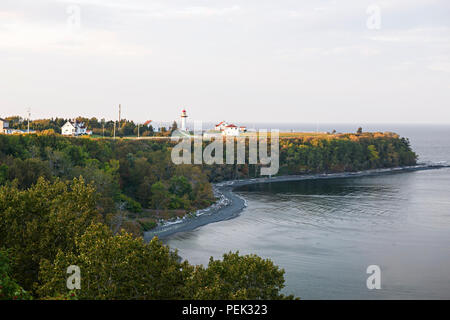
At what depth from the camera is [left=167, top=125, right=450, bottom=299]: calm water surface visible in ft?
81.7

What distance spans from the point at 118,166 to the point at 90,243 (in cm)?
3245

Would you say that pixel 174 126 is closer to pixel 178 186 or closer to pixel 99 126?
pixel 99 126

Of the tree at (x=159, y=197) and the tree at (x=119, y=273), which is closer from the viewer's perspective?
the tree at (x=119, y=273)

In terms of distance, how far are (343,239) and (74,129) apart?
46.4 meters

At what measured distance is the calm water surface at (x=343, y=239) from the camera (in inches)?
981

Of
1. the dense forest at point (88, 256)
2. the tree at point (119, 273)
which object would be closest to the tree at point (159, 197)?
the dense forest at point (88, 256)

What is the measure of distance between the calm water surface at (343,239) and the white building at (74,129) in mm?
26421

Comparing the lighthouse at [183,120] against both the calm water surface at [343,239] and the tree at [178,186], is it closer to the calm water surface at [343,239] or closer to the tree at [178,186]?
the calm water surface at [343,239]

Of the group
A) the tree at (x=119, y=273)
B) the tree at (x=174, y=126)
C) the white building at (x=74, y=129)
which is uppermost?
the tree at (x=174, y=126)

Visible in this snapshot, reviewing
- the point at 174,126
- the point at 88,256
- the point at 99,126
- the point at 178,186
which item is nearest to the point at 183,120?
the point at 174,126

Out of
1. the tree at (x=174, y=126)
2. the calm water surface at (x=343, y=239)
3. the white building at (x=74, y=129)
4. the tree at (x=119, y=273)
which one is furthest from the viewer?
the tree at (x=174, y=126)

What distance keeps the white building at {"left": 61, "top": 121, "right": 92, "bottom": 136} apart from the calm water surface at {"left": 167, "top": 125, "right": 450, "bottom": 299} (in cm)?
2642

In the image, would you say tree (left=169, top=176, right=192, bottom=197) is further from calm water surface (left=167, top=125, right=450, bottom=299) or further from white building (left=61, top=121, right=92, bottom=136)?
white building (left=61, top=121, right=92, bottom=136)

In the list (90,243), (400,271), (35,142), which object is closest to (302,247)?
(400,271)
